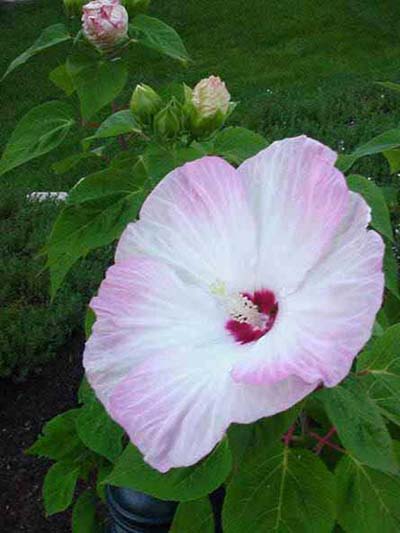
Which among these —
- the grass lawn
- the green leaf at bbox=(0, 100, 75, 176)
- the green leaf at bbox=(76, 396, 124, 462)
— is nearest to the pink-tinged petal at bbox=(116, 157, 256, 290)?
the green leaf at bbox=(76, 396, 124, 462)

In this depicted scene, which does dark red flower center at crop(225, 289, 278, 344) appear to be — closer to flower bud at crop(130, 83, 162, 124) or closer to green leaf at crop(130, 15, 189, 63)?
flower bud at crop(130, 83, 162, 124)

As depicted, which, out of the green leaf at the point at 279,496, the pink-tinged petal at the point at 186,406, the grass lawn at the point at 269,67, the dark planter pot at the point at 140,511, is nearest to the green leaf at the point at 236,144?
the green leaf at the point at 279,496

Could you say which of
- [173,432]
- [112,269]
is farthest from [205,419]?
[112,269]

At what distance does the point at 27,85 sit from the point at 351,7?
2712 millimetres

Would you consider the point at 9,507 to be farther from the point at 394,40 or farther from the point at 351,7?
the point at 351,7

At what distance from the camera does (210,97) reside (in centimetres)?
118

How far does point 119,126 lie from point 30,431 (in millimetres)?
1566

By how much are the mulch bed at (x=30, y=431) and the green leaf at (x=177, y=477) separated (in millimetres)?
1383

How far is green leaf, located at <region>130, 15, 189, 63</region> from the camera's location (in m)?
1.47

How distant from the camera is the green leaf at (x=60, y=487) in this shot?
1.65 metres

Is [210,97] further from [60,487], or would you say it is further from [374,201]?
[60,487]

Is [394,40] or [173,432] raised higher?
[173,432]

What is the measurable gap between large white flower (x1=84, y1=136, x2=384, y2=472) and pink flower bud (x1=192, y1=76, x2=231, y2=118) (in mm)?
311

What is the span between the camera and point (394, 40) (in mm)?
6664
